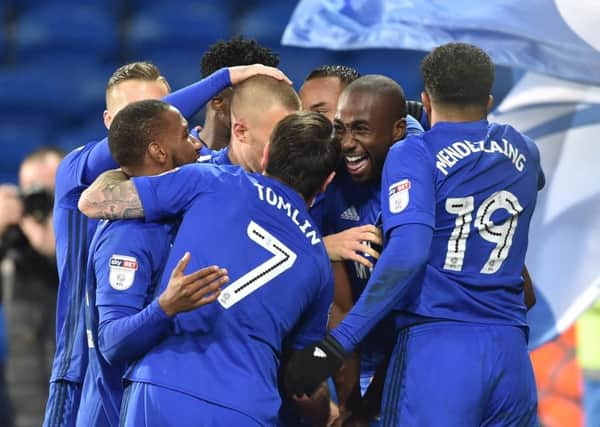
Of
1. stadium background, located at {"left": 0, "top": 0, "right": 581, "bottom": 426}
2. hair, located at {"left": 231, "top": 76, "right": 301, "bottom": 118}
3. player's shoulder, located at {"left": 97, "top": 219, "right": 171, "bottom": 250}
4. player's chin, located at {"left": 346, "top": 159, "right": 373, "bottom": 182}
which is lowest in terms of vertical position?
player's shoulder, located at {"left": 97, "top": 219, "right": 171, "bottom": 250}

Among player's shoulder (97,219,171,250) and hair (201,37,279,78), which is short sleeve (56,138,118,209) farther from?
hair (201,37,279,78)

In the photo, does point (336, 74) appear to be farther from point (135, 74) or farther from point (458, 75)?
point (458, 75)

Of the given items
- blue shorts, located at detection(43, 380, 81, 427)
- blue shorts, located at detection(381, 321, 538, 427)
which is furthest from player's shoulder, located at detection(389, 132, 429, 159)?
blue shorts, located at detection(43, 380, 81, 427)

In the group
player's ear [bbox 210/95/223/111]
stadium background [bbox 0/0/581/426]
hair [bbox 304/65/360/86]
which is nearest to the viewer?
player's ear [bbox 210/95/223/111]

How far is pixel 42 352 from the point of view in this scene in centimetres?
545

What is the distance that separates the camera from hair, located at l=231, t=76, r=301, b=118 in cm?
344

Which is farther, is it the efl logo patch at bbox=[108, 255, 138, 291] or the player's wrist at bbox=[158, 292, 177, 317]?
the efl logo patch at bbox=[108, 255, 138, 291]

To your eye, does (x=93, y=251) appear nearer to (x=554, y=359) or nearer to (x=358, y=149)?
(x=358, y=149)

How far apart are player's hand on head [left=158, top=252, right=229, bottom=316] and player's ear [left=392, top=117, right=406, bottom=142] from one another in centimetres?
83

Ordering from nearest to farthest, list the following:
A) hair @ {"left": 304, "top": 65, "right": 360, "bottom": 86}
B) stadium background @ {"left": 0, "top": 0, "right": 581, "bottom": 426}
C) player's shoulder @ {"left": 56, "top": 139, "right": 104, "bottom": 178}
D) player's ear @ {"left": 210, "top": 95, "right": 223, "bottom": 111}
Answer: player's shoulder @ {"left": 56, "top": 139, "right": 104, "bottom": 178}, player's ear @ {"left": 210, "top": 95, "right": 223, "bottom": 111}, hair @ {"left": 304, "top": 65, "right": 360, "bottom": 86}, stadium background @ {"left": 0, "top": 0, "right": 581, "bottom": 426}

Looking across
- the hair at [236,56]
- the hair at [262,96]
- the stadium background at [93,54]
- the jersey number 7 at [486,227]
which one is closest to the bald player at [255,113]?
the hair at [262,96]

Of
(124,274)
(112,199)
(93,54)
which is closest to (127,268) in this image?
(124,274)

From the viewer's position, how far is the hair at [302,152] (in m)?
3.08

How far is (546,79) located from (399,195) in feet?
7.35
